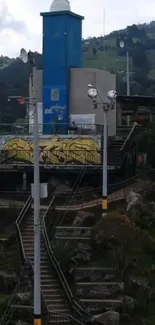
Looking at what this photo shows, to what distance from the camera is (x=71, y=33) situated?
5656 cm

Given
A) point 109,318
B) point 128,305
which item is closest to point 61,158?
point 128,305

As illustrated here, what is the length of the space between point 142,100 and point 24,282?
1615 inches

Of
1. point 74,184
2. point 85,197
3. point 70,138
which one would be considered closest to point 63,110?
point 70,138

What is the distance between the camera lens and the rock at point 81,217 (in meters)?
37.2

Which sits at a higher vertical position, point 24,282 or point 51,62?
point 51,62

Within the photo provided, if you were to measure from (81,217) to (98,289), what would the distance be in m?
8.34

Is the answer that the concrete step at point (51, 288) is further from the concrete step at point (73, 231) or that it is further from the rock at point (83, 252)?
the concrete step at point (73, 231)

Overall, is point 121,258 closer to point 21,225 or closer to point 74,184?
point 21,225

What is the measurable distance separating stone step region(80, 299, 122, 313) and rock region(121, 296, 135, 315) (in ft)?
0.59

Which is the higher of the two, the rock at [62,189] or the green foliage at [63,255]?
the rock at [62,189]

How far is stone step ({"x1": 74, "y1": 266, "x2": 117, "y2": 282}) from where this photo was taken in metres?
30.6

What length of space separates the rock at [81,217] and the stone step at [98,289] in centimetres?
759

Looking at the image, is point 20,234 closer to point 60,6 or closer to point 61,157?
point 61,157

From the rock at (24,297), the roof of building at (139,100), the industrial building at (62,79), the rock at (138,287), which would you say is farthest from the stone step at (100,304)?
the roof of building at (139,100)
